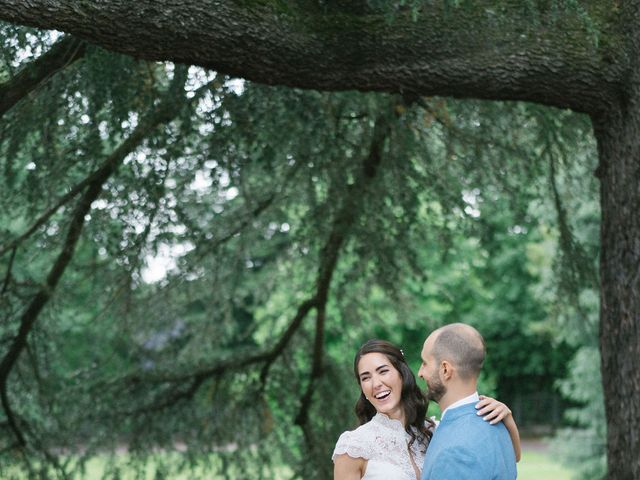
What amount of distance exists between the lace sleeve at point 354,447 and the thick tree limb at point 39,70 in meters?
2.91

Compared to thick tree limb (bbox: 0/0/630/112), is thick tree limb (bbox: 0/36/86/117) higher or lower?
higher

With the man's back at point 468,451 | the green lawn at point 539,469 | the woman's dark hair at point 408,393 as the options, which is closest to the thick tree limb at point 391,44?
the woman's dark hair at point 408,393

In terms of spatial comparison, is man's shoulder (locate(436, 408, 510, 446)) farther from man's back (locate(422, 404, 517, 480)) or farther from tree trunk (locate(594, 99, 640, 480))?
tree trunk (locate(594, 99, 640, 480))

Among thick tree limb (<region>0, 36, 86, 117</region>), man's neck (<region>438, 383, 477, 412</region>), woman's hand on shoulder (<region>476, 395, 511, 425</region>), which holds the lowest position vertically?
woman's hand on shoulder (<region>476, 395, 511, 425</region>)

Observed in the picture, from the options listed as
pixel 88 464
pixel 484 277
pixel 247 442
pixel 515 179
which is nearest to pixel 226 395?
pixel 247 442

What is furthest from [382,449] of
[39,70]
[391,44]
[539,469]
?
[539,469]

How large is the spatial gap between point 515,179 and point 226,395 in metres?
2.87

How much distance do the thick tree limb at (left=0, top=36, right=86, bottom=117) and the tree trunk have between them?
8.97 ft

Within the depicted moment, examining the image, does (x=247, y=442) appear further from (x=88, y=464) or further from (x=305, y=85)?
(x=305, y=85)

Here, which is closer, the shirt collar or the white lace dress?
the shirt collar

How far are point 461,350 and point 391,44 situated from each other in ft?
6.33

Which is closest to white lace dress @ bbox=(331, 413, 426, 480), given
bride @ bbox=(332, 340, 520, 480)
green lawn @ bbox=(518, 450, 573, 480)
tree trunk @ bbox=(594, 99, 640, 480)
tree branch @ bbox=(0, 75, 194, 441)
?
bride @ bbox=(332, 340, 520, 480)

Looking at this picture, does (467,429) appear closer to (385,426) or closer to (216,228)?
(385,426)

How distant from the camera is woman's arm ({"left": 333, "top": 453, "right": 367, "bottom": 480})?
3.54 m
